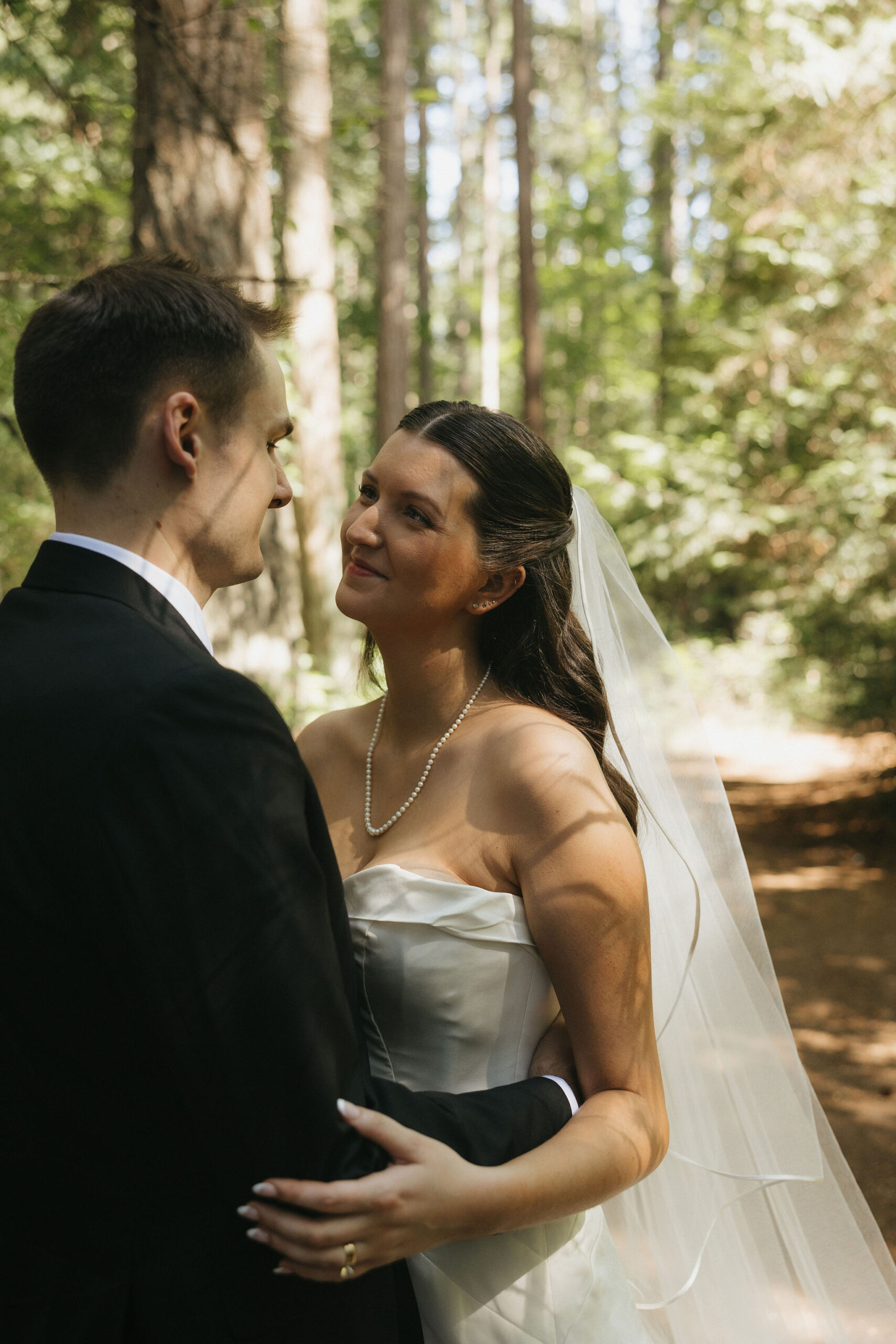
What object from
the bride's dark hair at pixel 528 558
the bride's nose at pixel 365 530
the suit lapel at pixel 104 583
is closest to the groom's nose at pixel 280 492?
the suit lapel at pixel 104 583

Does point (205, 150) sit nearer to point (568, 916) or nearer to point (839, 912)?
point (568, 916)

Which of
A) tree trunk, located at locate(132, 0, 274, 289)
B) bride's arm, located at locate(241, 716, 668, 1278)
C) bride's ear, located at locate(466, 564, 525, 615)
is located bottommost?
bride's arm, located at locate(241, 716, 668, 1278)

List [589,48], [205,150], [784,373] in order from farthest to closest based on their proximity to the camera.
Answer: [589,48]
[784,373]
[205,150]

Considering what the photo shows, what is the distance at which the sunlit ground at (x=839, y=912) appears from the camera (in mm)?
5371

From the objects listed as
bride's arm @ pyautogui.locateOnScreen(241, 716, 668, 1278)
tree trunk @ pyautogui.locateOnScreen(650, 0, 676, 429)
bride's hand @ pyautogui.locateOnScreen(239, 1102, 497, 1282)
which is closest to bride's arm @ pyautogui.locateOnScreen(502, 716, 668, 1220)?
bride's arm @ pyautogui.locateOnScreen(241, 716, 668, 1278)

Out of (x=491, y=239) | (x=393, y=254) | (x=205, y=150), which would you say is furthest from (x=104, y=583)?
(x=491, y=239)

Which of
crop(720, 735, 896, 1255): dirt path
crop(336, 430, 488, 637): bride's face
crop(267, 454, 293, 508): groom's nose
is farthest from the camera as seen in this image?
crop(720, 735, 896, 1255): dirt path

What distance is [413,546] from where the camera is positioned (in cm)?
225

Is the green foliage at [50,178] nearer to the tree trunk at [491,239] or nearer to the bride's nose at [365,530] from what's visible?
the bride's nose at [365,530]

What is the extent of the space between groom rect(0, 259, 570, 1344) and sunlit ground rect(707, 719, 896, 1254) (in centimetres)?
399

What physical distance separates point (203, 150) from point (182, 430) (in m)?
3.93

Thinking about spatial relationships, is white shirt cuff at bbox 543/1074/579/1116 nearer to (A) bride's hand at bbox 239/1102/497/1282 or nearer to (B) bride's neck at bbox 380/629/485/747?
(A) bride's hand at bbox 239/1102/497/1282

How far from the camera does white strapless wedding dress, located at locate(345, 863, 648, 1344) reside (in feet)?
6.34

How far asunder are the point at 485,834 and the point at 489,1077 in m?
0.48
